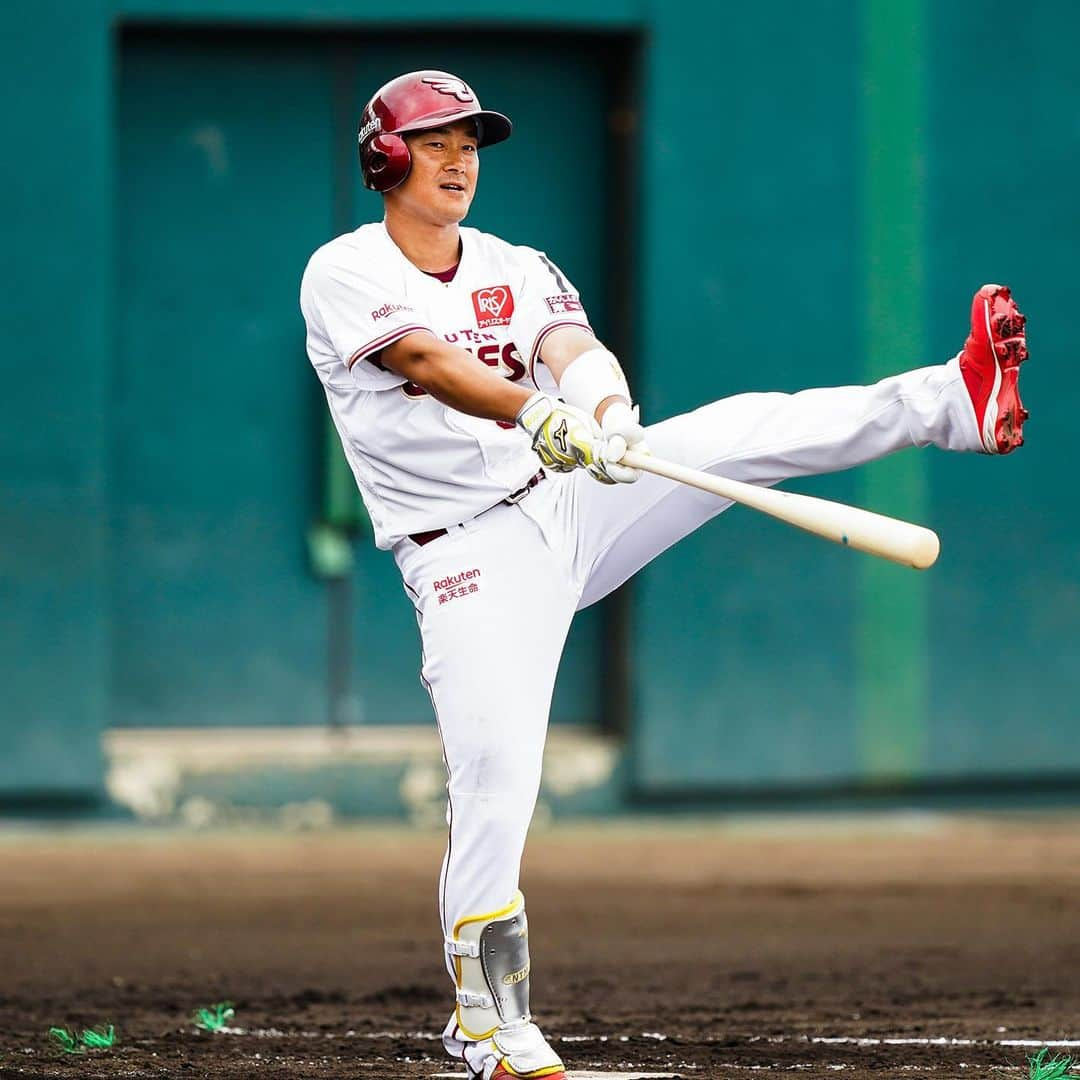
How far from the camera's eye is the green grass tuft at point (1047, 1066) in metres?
5.11

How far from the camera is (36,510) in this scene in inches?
370

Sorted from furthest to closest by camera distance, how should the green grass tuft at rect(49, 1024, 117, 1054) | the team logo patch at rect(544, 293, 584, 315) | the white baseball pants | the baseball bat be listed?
the green grass tuft at rect(49, 1024, 117, 1054) < the team logo patch at rect(544, 293, 584, 315) < the white baseball pants < the baseball bat

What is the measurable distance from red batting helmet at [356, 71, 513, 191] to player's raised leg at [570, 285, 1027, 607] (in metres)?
0.87

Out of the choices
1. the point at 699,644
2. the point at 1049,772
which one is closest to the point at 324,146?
the point at 699,644

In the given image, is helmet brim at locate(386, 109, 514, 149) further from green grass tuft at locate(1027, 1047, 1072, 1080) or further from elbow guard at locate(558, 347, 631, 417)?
green grass tuft at locate(1027, 1047, 1072, 1080)

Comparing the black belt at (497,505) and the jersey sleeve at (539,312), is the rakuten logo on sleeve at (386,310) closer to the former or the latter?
the jersey sleeve at (539,312)

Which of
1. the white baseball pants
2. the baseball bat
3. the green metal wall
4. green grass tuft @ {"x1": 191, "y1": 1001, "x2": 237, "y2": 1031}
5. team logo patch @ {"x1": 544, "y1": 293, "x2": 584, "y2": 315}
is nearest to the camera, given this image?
the baseball bat

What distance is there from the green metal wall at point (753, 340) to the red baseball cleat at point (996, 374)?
4759 mm

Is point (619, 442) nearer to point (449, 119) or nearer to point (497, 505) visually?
point (497, 505)

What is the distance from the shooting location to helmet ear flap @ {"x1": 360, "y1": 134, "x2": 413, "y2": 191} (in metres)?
5.11

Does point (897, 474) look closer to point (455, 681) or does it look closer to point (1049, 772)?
point (1049, 772)

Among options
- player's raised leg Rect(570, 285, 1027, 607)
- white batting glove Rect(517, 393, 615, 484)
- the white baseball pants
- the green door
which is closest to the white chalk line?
the white baseball pants

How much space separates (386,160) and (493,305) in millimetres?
427

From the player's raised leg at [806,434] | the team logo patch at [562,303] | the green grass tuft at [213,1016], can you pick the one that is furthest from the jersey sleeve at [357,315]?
the green grass tuft at [213,1016]
